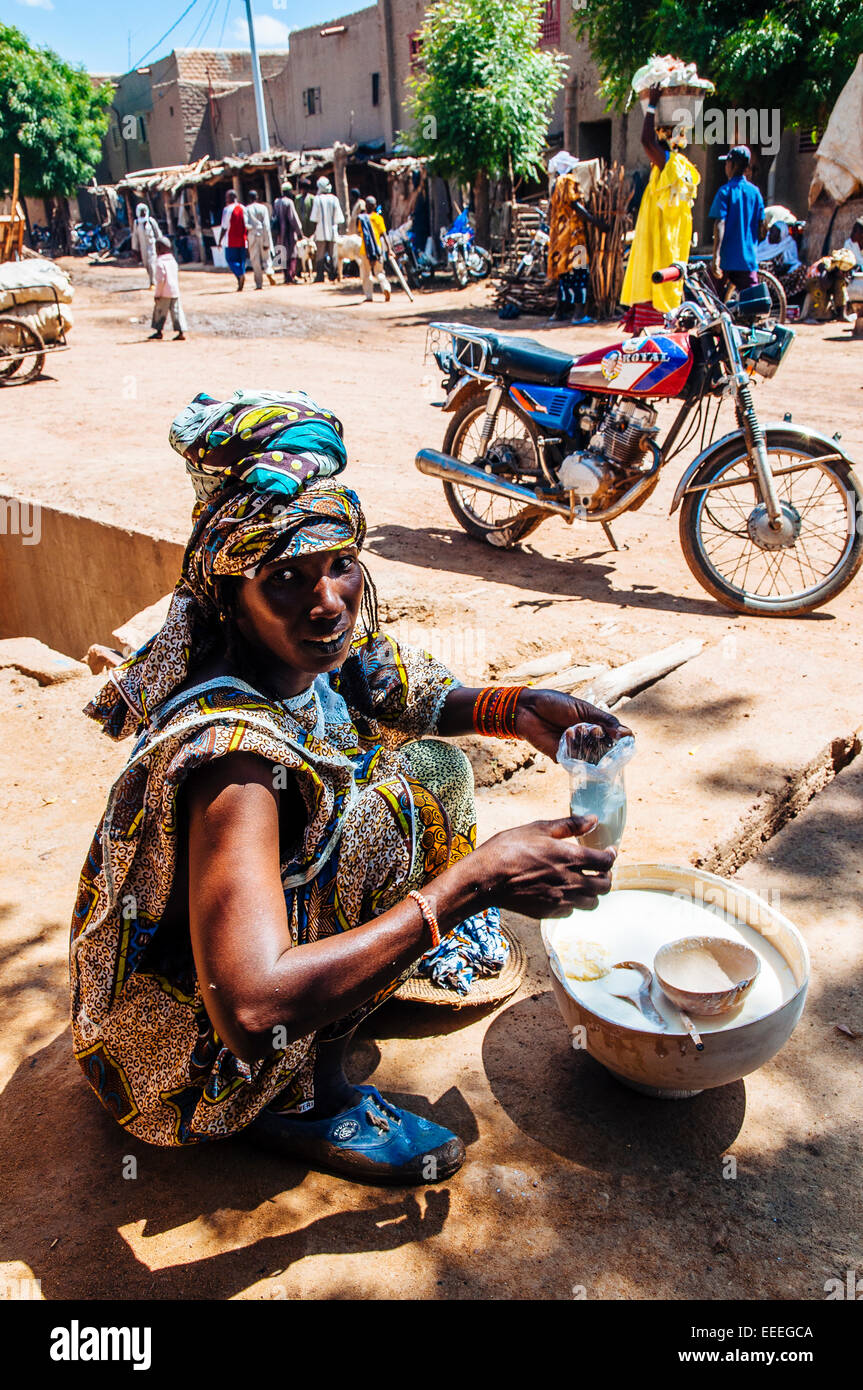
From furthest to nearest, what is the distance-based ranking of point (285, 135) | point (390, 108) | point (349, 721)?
point (285, 135)
point (390, 108)
point (349, 721)

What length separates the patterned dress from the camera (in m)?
1.58

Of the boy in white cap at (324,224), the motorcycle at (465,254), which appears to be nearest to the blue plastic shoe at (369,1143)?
the motorcycle at (465,254)

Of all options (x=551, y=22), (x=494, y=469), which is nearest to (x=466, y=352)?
(x=494, y=469)

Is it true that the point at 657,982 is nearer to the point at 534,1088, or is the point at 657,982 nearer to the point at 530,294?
the point at 534,1088

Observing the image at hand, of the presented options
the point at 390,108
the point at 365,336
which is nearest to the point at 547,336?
the point at 365,336

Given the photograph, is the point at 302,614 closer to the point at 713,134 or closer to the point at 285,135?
the point at 713,134

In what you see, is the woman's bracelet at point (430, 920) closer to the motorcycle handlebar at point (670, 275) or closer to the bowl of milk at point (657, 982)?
the bowl of milk at point (657, 982)

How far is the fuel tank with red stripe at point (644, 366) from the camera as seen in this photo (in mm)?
4465

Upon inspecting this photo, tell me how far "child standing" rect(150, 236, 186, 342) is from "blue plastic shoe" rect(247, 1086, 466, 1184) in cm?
1301

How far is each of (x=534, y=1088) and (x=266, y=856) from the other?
918 mm

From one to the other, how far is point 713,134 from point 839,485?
1552 cm

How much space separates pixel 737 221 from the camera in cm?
862

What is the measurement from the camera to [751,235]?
28.8 ft

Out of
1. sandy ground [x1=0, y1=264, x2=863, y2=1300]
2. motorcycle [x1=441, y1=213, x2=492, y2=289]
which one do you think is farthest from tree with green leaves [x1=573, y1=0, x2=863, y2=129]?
sandy ground [x1=0, y1=264, x2=863, y2=1300]
